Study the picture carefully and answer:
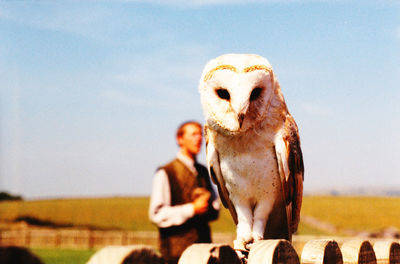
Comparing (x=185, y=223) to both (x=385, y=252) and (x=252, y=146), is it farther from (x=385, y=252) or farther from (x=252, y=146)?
(x=385, y=252)

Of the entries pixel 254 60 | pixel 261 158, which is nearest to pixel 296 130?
pixel 261 158

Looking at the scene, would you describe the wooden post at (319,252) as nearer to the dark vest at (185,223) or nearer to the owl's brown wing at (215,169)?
the owl's brown wing at (215,169)

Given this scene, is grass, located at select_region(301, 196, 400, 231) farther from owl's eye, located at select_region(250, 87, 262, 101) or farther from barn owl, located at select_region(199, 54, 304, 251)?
owl's eye, located at select_region(250, 87, 262, 101)

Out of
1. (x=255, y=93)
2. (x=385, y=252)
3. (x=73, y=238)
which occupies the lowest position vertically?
(x=385, y=252)

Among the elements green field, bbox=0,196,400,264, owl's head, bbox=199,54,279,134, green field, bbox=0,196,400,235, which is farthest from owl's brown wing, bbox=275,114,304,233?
green field, bbox=0,196,400,235

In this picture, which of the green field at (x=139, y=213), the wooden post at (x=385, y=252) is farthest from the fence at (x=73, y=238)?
the wooden post at (x=385, y=252)

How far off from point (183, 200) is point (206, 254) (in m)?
1.83

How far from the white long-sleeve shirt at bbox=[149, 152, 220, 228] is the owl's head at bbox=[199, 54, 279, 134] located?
1032mm

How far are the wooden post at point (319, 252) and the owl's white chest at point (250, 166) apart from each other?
0.50m

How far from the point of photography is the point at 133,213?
21.7m

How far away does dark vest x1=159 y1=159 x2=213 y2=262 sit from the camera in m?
2.85

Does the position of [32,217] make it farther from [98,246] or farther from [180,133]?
[180,133]

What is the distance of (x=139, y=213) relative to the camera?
21.6 meters

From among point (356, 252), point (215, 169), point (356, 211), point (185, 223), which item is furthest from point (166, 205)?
point (356, 211)
